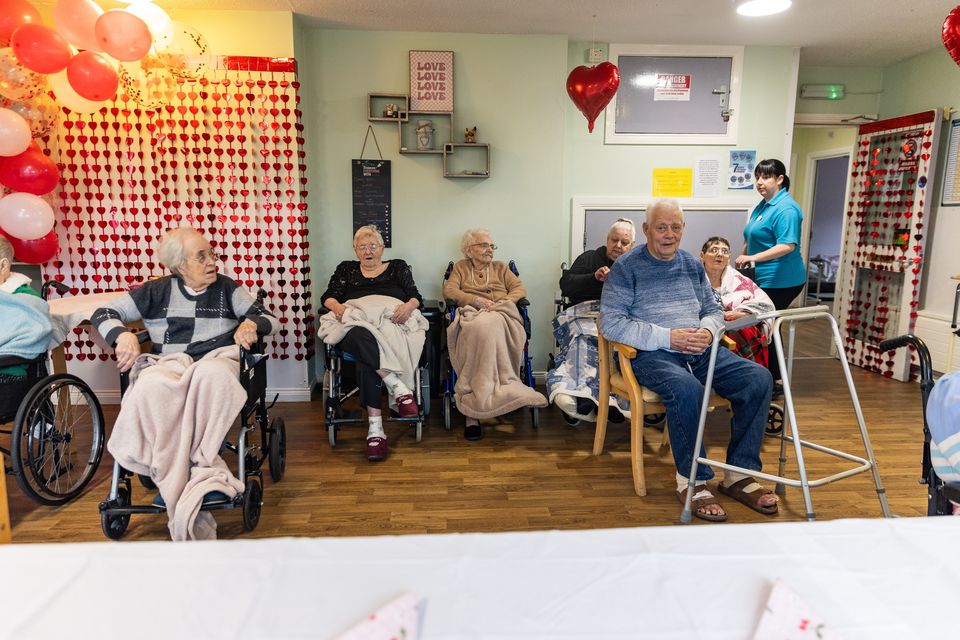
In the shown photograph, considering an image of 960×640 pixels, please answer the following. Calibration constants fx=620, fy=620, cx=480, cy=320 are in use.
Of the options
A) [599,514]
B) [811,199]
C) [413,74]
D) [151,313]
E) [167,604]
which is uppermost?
[413,74]

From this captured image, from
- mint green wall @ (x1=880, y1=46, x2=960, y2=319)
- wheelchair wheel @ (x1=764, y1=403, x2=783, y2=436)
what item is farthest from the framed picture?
mint green wall @ (x1=880, y1=46, x2=960, y2=319)

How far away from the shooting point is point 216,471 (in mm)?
2195

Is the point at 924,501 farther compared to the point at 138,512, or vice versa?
the point at 924,501

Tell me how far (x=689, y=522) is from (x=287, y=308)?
8.82 feet

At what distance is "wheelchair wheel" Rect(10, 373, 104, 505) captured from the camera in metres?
2.32

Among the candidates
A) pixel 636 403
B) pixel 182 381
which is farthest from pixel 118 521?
pixel 636 403

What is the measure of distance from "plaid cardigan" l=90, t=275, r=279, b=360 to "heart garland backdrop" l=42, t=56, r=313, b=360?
1314 mm

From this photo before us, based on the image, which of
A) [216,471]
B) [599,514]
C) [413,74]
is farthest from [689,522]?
[413,74]

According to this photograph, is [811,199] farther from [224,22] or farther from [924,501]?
[224,22]

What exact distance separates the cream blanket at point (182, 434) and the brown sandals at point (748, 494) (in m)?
1.96

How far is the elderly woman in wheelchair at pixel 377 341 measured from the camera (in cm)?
314

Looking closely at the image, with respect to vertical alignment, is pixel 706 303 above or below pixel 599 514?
above

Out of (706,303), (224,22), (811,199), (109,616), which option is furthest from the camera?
(811,199)

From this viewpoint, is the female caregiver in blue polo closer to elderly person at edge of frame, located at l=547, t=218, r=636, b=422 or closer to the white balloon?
elderly person at edge of frame, located at l=547, t=218, r=636, b=422
